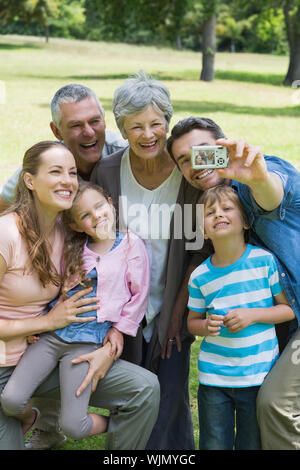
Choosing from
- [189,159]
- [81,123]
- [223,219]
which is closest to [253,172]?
[223,219]

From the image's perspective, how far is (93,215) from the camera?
2945 mm

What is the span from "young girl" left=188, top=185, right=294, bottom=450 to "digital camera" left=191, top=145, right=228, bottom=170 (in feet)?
0.74

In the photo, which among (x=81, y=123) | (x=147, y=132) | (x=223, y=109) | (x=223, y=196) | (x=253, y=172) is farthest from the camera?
(x=223, y=109)

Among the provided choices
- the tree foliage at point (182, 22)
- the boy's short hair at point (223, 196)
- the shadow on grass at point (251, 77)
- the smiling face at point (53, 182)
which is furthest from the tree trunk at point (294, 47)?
the smiling face at point (53, 182)

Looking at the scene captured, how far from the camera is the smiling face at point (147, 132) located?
306cm

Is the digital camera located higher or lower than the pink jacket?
higher

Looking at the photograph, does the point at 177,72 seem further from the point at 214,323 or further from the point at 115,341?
the point at 214,323

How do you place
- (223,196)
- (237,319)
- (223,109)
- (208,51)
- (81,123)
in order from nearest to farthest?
(237,319) < (223,196) < (81,123) < (223,109) < (208,51)

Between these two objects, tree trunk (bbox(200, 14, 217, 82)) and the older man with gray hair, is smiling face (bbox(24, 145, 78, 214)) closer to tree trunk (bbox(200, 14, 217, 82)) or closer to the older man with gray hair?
the older man with gray hair

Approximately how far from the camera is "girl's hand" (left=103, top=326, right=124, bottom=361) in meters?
2.90

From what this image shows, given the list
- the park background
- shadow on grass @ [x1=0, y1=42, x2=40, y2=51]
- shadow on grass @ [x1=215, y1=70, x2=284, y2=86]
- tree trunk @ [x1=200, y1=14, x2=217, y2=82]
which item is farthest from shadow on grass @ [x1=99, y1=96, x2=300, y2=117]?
shadow on grass @ [x1=0, y1=42, x2=40, y2=51]

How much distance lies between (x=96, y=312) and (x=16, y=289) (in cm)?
38

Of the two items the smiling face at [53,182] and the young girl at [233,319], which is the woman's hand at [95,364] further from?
the smiling face at [53,182]

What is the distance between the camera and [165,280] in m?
3.21
